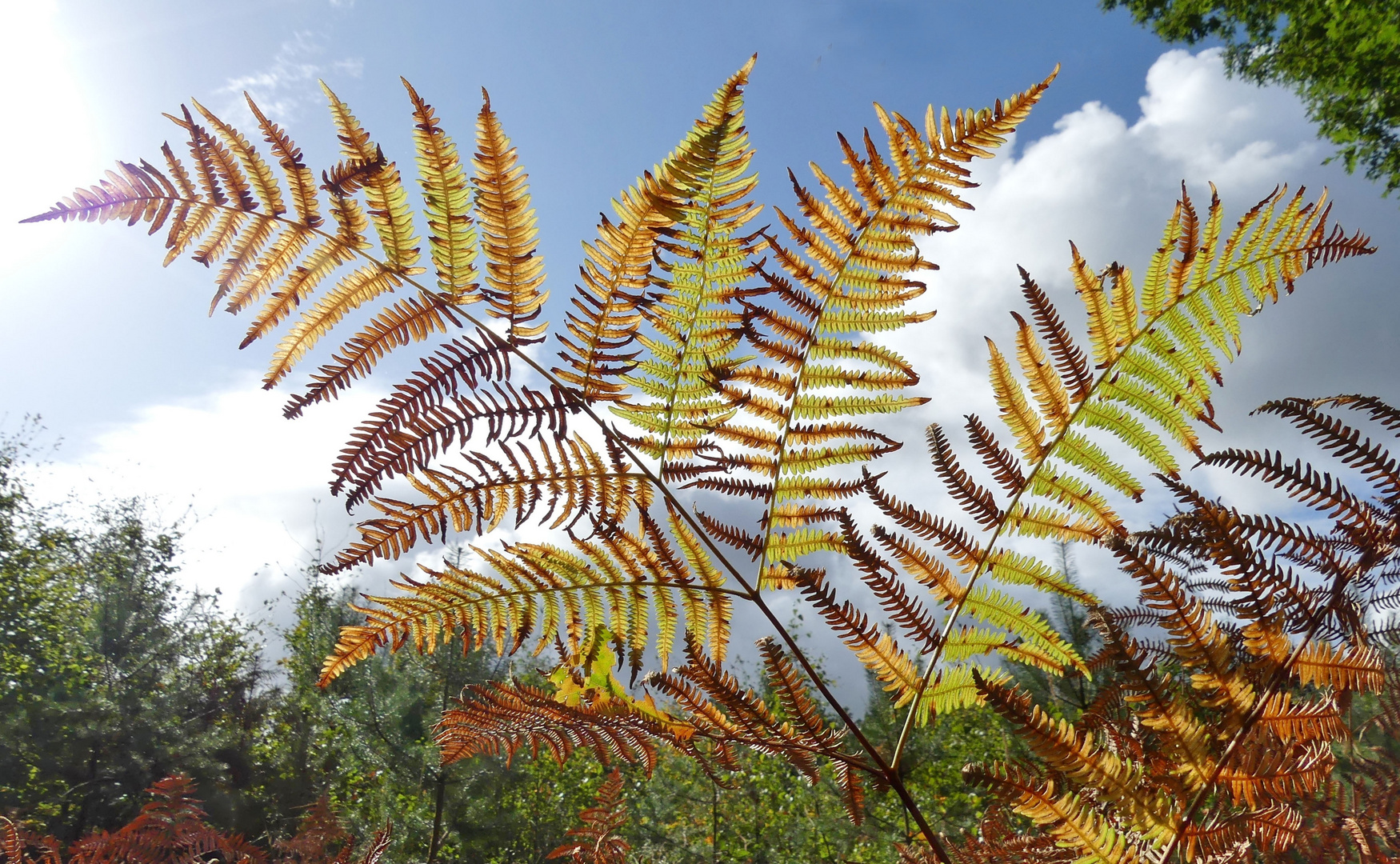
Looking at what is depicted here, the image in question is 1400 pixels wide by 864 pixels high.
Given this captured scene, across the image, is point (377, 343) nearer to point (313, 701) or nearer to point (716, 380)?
point (716, 380)

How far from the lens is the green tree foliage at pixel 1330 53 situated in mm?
7785

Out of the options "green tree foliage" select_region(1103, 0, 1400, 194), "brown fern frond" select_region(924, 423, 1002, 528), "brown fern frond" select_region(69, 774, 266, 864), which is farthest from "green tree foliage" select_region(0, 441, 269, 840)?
"green tree foliage" select_region(1103, 0, 1400, 194)

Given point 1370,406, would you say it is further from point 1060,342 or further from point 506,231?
point 506,231

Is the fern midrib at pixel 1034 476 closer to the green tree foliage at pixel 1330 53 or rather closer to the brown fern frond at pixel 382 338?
the brown fern frond at pixel 382 338

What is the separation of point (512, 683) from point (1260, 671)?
1.81ft

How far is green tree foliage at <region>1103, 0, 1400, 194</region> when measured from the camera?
779 centimetres

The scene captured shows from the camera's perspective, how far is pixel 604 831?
0.94m

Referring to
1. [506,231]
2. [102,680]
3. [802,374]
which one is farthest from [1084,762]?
[102,680]

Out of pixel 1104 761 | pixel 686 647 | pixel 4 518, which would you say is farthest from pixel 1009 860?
pixel 4 518

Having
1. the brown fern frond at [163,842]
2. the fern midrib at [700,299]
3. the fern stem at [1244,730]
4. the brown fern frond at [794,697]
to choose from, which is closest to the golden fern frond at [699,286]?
the fern midrib at [700,299]

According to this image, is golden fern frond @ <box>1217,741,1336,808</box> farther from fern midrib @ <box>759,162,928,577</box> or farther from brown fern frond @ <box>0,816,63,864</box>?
brown fern frond @ <box>0,816,63,864</box>

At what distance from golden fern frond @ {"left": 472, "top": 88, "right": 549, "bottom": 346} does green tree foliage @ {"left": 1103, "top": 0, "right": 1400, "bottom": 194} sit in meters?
10.3

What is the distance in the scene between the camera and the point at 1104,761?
46 cm

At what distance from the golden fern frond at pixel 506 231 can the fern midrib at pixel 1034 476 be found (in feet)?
1.29
